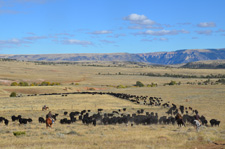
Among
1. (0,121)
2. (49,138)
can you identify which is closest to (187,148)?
(49,138)

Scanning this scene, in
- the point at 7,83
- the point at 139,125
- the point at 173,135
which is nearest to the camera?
the point at 173,135

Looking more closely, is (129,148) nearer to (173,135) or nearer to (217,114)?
(173,135)

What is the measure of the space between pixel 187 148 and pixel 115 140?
4.01 meters

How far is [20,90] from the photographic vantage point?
74875 mm

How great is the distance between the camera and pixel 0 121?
27.3 m

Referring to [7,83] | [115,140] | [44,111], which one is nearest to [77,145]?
[115,140]

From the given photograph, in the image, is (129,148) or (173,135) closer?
(129,148)

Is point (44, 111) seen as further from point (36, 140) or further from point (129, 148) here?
point (129, 148)

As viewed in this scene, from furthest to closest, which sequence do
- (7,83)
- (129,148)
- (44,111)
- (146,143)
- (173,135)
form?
(7,83) → (44,111) → (173,135) → (146,143) → (129,148)

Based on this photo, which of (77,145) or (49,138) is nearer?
(77,145)

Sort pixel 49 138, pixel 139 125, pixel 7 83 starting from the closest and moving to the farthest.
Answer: pixel 49 138, pixel 139 125, pixel 7 83

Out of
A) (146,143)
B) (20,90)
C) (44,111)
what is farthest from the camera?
(20,90)

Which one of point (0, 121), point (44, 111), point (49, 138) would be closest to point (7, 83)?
point (44, 111)

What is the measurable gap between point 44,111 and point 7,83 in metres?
60.1
